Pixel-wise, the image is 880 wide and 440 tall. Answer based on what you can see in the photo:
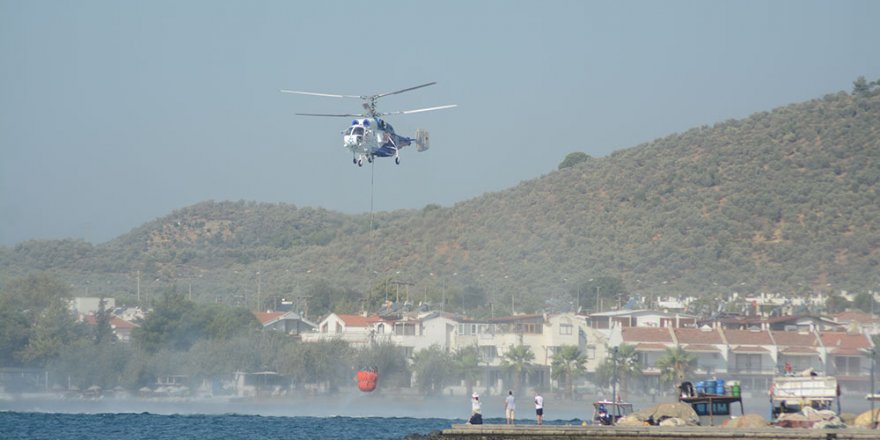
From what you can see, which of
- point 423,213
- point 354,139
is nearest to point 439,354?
point 354,139

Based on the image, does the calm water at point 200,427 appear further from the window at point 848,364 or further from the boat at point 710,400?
the window at point 848,364

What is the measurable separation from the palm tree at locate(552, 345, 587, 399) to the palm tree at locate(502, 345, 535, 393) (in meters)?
1.71

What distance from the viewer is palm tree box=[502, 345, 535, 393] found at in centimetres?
8794

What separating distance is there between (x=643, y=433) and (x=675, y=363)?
40.3m

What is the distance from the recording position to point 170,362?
9288 centimetres

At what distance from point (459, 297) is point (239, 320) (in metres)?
17.2

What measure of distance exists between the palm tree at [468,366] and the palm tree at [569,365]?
4881 millimetres

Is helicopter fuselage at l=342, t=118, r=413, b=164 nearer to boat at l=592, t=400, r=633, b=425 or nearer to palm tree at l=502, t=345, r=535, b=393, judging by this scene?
boat at l=592, t=400, r=633, b=425

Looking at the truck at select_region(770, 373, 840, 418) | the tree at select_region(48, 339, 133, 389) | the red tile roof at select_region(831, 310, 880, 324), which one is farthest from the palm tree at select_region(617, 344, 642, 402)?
A: the truck at select_region(770, 373, 840, 418)

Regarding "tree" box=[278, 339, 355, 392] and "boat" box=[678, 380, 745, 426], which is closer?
"boat" box=[678, 380, 745, 426]

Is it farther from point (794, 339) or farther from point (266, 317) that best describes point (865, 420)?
point (266, 317)

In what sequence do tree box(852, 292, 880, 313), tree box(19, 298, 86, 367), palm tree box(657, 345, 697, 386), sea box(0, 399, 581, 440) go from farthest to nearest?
tree box(19, 298, 86, 367)
tree box(852, 292, 880, 313)
palm tree box(657, 345, 697, 386)
sea box(0, 399, 581, 440)

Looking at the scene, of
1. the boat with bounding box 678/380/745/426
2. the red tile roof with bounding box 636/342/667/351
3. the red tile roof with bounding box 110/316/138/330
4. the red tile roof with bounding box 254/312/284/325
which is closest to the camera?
the boat with bounding box 678/380/745/426

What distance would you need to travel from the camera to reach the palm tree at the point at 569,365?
3430 inches
